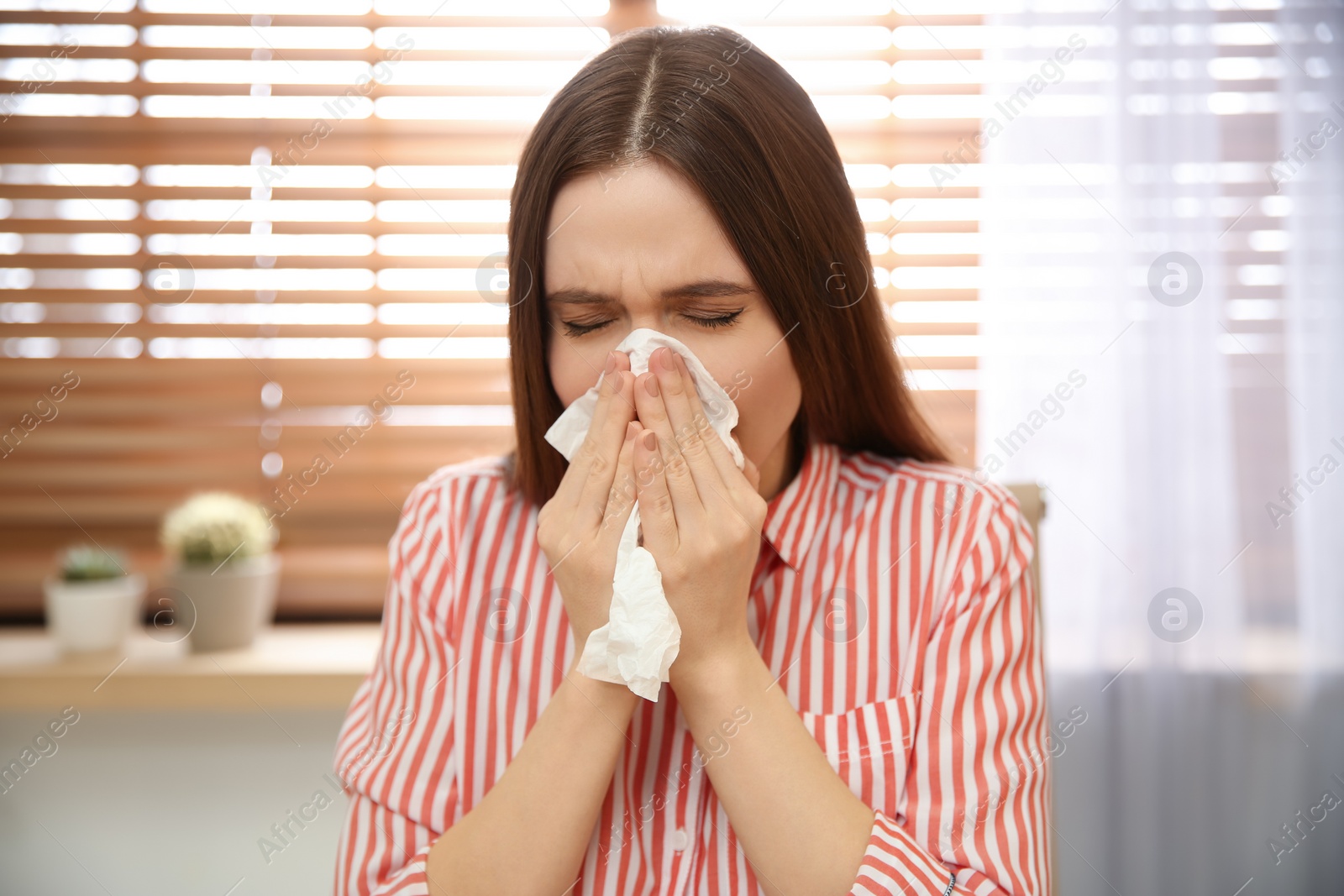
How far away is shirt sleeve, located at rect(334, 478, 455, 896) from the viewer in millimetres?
768

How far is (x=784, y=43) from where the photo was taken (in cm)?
147

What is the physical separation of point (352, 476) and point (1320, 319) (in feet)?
5.40

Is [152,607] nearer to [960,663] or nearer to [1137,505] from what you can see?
[960,663]

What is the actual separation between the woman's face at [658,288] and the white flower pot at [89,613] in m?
1.05

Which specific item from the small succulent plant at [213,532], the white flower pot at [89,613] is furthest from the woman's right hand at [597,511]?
the white flower pot at [89,613]

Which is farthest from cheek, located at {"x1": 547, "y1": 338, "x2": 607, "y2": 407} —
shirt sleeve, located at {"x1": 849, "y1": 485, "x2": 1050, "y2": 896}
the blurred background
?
the blurred background

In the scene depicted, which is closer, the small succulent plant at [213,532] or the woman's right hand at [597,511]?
the woman's right hand at [597,511]

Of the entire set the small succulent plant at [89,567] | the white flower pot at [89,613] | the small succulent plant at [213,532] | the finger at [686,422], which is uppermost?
the finger at [686,422]

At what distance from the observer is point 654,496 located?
76 cm

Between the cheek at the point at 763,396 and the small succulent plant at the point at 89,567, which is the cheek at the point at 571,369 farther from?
the small succulent plant at the point at 89,567

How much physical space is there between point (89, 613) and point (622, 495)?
1144mm

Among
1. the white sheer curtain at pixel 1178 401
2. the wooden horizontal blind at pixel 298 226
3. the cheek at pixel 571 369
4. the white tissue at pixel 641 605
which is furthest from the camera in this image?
the wooden horizontal blind at pixel 298 226

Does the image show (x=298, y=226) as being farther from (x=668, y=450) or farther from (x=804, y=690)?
(x=804, y=690)

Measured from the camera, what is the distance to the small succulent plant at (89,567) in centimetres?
142
